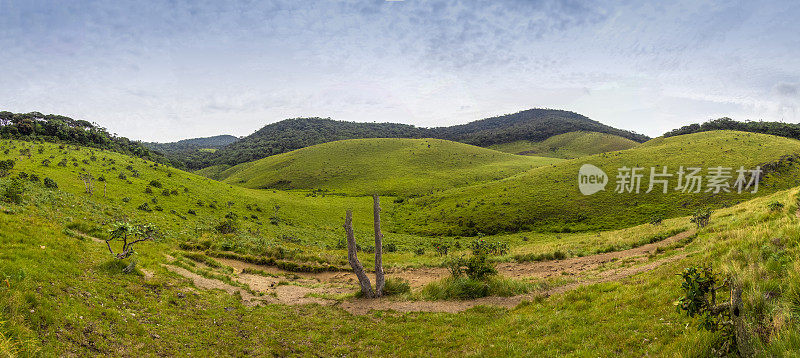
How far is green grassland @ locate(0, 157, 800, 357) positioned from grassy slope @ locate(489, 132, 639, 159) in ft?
542

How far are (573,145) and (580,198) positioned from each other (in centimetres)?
12886

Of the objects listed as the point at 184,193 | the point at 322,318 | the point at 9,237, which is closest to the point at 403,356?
the point at 322,318

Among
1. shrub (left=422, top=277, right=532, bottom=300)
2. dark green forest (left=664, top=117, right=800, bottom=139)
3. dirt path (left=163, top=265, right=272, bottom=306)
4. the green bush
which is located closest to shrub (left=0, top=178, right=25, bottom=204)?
dirt path (left=163, top=265, right=272, bottom=306)

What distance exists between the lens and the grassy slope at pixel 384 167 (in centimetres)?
10237

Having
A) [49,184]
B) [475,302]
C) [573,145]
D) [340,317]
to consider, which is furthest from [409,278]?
[573,145]

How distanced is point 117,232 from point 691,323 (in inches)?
876

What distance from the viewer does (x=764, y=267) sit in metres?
7.75

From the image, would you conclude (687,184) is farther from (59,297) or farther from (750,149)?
(59,297)

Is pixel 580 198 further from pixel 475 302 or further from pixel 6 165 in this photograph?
pixel 6 165

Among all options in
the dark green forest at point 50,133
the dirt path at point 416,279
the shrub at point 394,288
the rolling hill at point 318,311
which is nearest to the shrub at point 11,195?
the rolling hill at point 318,311

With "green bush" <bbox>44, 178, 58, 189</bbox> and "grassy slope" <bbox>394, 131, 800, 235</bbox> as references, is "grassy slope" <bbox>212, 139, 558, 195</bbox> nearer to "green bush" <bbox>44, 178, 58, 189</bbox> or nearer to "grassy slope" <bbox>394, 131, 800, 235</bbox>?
"grassy slope" <bbox>394, 131, 800, 235</bbox>

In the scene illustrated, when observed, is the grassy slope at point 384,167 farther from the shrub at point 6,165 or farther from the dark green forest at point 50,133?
the shrub at point 6,165

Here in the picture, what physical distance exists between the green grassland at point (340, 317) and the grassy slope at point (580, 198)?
46683 mm

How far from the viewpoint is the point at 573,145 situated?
6944 inches
